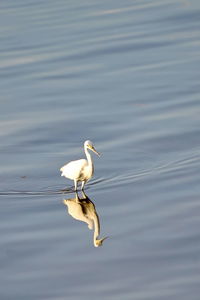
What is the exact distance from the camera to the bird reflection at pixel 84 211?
1436cm

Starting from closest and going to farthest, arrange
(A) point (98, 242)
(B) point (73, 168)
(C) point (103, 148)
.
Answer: (A) point (98, 242), (B) point (73, 168), (C) point (103, 148)

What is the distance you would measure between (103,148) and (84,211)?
2.80 m

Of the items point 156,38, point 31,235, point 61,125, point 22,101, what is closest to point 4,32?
point 156,38

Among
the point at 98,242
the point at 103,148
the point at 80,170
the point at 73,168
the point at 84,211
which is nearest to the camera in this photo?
the point at 98,242

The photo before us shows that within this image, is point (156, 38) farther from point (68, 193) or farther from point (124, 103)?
point (68, 193)

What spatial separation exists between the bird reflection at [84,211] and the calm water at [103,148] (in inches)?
1.2

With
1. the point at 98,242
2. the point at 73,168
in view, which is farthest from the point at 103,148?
the point at 98,242

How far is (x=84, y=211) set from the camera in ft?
49.8

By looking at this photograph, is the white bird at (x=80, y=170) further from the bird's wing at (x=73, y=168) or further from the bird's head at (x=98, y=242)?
the bird's head at (x=98, y=242)

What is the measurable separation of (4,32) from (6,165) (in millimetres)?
10692

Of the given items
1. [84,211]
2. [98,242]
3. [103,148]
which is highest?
[103,148]

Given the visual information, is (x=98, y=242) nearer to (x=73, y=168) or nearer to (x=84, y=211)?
(x=84, y=211)

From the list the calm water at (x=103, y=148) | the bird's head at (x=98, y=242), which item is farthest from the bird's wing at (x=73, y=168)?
the bird's head at (x=98, y=242)

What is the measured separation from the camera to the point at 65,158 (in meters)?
17.6
